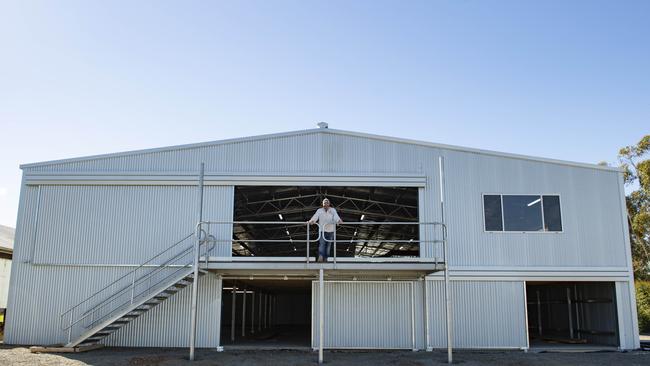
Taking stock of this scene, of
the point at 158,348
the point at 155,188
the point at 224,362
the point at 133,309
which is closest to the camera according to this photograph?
the point at 224,362

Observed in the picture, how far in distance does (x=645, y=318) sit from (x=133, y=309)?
2425 centimetres

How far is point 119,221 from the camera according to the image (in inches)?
→ 672

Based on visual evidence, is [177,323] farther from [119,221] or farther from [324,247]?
[324,247]

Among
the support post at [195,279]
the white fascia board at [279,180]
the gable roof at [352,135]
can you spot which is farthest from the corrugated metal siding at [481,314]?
the support post at [195,279]

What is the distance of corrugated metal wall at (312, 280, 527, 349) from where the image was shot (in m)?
16.1

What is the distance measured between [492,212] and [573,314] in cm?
709

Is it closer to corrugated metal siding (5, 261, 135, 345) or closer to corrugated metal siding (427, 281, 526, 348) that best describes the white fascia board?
corrugated metal siding (5, 261, 135, 345)

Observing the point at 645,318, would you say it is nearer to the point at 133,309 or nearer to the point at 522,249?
the point at 522,249

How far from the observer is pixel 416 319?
16203 millimetres

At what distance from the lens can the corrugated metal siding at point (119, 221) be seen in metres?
16.8

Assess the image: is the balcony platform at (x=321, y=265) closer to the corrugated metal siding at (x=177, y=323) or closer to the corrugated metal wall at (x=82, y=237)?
the corrugated metal siding at (x=177, y=323)

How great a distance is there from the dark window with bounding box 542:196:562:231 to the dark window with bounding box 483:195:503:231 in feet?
4.60

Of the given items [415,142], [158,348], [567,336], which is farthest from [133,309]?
[567,336]

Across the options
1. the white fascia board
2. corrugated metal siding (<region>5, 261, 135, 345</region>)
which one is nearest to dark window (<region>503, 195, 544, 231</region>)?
the white fascia board
